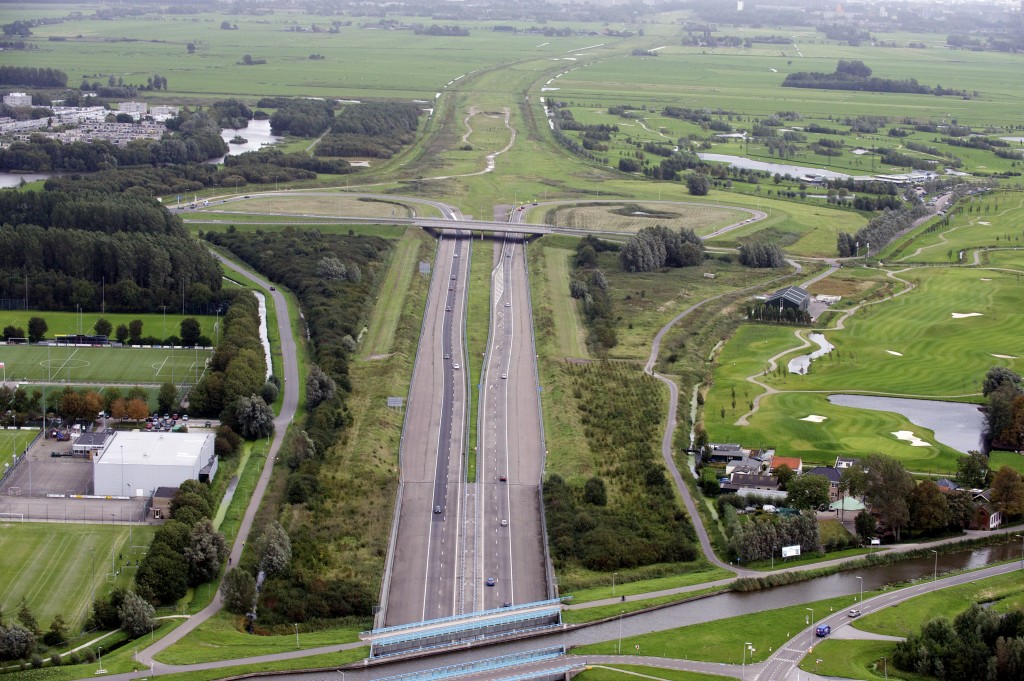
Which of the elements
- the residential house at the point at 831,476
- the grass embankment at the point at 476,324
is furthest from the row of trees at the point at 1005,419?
the grass embankment at the point at 476,324

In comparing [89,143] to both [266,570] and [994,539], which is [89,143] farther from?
[994,539]

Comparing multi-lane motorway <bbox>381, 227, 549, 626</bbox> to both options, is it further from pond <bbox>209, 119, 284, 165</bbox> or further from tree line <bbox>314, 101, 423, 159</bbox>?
pond <bbox>209, 119, 284, 165</bbox>

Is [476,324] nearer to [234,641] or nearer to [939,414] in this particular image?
[939,414]

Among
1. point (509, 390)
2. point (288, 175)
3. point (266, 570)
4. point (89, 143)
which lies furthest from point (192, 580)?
point (89, 143)

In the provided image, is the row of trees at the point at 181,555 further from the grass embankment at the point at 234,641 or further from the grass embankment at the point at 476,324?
the grass embankment at the point at 476,324

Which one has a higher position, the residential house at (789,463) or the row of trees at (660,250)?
the row of trees at (660,250)

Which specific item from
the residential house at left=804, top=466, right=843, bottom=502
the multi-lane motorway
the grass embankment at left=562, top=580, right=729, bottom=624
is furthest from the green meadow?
the grass embankment at left=562, top=580, right=729, bottom=624
